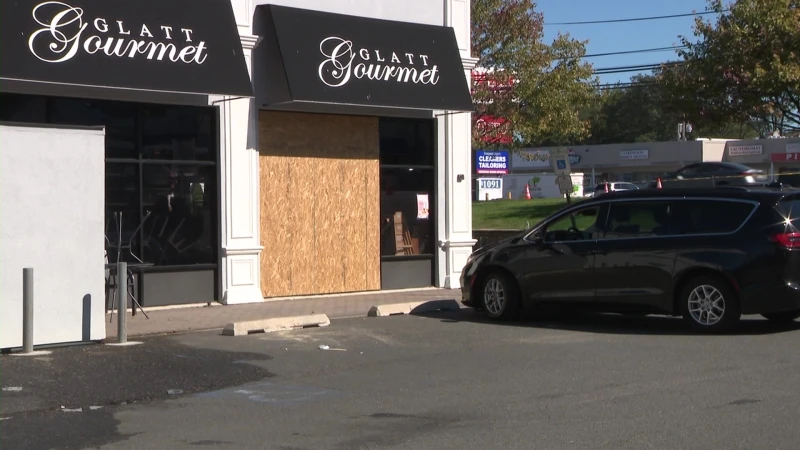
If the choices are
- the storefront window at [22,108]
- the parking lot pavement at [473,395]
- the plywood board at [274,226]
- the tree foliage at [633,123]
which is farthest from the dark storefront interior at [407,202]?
the tree foliage at [633,123]

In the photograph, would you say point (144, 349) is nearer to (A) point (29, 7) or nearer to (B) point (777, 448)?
(A) point (29, 7)

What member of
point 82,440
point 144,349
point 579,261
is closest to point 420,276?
point 579,261

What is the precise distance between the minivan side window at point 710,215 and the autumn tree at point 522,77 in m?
18.9

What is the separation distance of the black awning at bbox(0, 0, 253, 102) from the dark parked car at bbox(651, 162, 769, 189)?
76.7 ft

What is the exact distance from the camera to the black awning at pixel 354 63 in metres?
15.2

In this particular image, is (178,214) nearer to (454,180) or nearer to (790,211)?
(454,180)

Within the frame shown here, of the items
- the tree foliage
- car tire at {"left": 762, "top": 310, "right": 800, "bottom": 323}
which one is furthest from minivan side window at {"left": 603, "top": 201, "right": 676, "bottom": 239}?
the tree foliage

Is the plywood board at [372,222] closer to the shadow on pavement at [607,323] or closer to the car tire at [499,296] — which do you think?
the shadow on pavement at [607,323]

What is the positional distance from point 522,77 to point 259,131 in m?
16.9

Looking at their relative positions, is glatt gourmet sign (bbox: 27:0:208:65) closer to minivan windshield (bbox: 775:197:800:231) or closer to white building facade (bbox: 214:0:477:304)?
white building facade (bbox: 214:0:477:304)

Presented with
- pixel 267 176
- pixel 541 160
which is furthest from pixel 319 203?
pixel 541 160

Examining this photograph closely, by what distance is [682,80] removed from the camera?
29016mm

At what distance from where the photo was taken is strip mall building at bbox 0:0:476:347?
13.2 meters

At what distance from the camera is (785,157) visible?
5378cm
